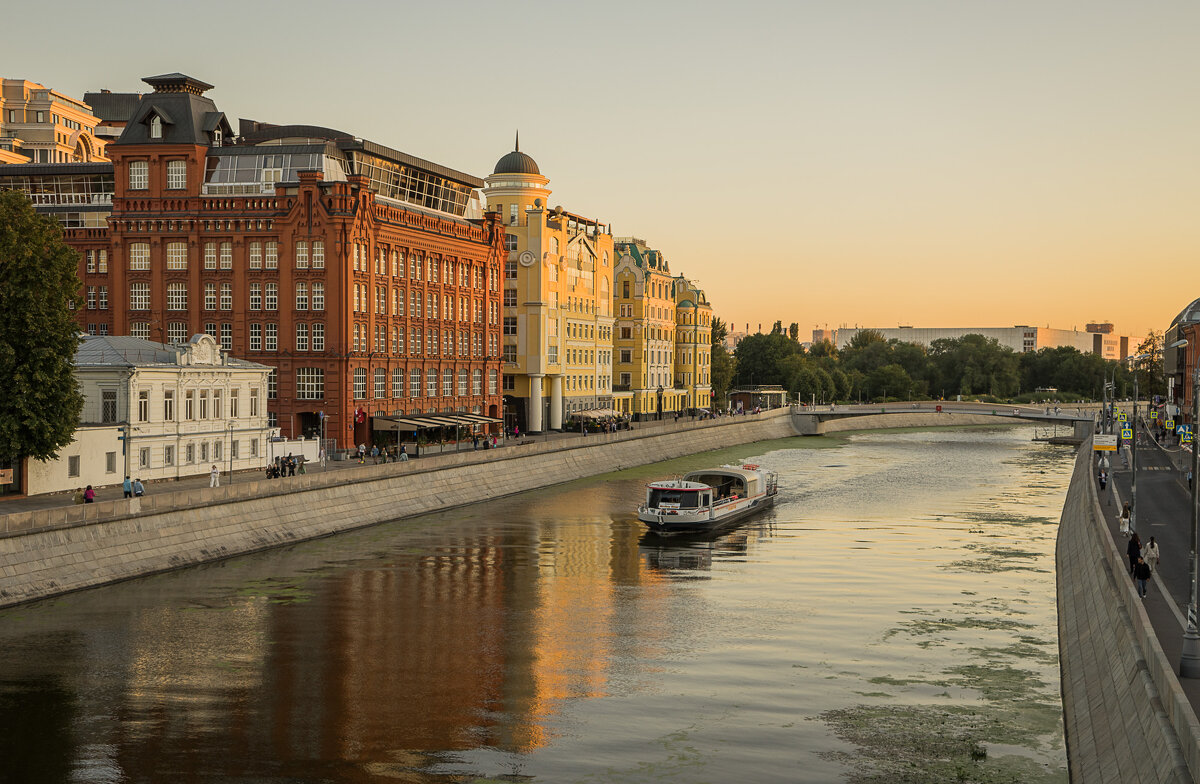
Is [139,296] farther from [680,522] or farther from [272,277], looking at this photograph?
[680,522]

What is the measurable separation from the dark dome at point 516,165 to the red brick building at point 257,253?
33.4 metres

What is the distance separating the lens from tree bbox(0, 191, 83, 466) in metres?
57.6

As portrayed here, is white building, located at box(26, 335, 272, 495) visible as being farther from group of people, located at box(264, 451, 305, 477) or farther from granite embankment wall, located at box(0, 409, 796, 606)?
granite embankment wall, located at box(0, 409, 796, 606)

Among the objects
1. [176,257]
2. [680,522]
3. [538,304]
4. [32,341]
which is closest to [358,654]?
[32,341]

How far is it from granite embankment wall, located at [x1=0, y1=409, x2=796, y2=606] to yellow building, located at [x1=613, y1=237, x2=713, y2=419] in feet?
202

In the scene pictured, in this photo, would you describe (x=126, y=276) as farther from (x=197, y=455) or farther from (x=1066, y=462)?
(x=1066, y=462)

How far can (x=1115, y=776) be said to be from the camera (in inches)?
1047

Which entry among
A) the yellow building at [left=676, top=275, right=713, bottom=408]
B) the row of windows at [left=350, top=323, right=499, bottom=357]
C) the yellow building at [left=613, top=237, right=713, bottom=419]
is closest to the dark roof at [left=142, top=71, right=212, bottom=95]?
the row of windows at [left=350, top=323, right=499, bottom=357]

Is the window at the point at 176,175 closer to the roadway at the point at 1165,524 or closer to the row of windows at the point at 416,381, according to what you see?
the row of windows at the point at 416,381

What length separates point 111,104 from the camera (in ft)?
619

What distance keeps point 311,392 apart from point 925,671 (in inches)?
2583

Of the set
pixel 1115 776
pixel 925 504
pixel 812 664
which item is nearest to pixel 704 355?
pixel 925 504

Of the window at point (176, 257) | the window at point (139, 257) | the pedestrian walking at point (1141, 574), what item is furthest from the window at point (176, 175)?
the pedestrian walking at point (1141, 574)

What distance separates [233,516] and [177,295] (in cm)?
4208
